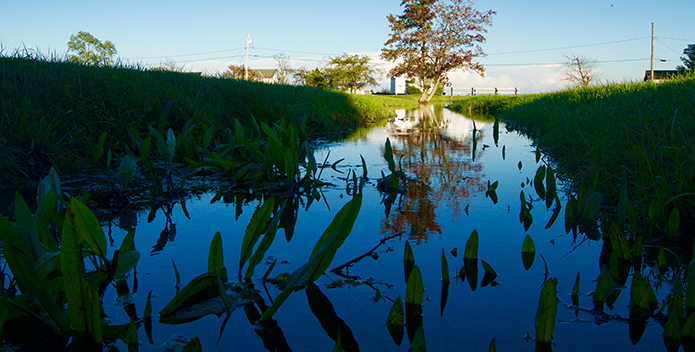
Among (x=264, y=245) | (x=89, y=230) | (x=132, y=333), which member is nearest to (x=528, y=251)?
(x=264, y=245)

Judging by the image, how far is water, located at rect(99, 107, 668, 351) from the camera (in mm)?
1315

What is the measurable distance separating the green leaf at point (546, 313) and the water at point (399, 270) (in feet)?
0.17

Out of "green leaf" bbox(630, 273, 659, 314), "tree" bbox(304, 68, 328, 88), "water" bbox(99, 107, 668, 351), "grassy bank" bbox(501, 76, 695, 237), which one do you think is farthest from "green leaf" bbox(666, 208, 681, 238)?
"tree" bbox(304, 68, 328, 88)

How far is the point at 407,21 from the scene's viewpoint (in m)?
35.1

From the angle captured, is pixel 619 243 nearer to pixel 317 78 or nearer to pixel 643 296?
pixel 643 296

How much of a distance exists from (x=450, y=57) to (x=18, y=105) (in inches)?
1287

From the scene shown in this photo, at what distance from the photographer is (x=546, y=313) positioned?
1227 millimetres

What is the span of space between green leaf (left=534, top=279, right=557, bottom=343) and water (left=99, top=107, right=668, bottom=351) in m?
0.05

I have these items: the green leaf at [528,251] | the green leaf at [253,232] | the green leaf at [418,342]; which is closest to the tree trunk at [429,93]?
the green leaf at [528,251]

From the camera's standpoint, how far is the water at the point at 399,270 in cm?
132

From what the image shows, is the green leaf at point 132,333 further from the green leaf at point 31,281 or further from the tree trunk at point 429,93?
the tree trunk at point 429,93

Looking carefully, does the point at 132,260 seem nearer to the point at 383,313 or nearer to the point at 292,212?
the point at 383,313

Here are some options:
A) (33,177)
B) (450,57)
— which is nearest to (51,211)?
(33,177)

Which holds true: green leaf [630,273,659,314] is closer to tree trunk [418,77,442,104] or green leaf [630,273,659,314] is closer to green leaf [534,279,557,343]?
green leaf [534,279,557,343]
